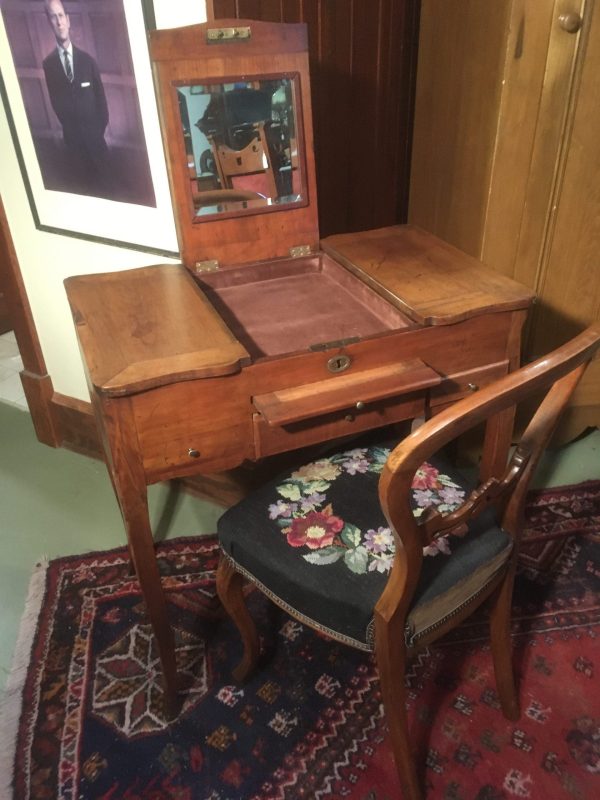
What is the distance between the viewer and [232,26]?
1334 mm

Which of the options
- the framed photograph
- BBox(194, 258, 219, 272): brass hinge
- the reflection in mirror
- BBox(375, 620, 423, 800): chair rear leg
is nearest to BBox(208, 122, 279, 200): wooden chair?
the reflection in mirror

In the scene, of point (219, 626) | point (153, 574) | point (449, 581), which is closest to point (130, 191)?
point (153, 574)

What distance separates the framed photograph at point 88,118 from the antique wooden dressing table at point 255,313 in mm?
345

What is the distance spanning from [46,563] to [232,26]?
4.65 feet

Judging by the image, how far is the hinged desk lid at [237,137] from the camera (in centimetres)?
134

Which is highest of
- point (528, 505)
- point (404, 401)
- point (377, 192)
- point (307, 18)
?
point (307, 18)

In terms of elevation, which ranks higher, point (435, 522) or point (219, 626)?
point (435, 522)

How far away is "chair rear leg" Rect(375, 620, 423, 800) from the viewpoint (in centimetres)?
111

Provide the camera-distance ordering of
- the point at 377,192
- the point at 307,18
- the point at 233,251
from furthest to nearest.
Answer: the point at 377,192 → the point at 307,18 → the point at 233,251

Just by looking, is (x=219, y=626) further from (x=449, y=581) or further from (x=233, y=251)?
(x=233, y=251)

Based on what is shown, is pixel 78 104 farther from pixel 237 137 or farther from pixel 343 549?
→ pixel 343 549

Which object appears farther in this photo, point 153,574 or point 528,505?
Answer: point 528,505

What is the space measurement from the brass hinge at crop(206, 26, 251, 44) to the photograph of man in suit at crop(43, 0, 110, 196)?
456 millimetres

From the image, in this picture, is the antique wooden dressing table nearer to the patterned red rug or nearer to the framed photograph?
the patterned red rug
